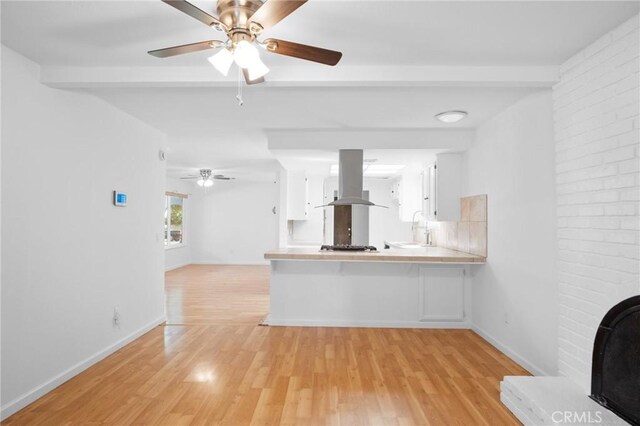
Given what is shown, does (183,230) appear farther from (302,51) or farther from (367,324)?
(302,51)

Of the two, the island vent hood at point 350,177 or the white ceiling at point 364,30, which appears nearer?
the white ceiling at point 364,30

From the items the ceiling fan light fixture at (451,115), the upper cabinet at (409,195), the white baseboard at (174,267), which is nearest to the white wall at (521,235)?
the ceiling fan light fixture at (451,115)

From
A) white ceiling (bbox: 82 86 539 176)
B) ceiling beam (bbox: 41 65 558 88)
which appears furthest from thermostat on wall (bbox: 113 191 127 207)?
ceiling beam (bbox: 41 65 558 88)

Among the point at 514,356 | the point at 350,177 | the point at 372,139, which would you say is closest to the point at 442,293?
the point at 514,356

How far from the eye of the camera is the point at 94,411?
2.37 m

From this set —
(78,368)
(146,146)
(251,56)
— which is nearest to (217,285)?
(146,146)

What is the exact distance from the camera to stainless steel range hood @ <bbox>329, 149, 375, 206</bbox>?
4602 millimetres

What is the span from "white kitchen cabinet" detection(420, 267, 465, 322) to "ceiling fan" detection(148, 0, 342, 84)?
3.15 metres

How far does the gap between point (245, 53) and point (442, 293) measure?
3.60 meters

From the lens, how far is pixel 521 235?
3.17m

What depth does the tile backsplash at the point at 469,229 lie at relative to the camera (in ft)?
13.0

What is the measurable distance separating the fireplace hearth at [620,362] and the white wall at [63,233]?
11.3 ft

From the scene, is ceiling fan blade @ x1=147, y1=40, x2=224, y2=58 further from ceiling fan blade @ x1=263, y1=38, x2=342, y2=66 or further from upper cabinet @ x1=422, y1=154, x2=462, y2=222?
upper cabinet @ x1=422, y1=154, x2=462, y2=222

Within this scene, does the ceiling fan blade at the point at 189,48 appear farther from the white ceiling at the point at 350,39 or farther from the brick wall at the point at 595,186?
the brick wall at the point at 595,186
